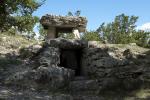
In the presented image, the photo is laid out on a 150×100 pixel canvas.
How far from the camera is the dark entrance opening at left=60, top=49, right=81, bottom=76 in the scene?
915 inches

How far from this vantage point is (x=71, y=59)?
23.8 m

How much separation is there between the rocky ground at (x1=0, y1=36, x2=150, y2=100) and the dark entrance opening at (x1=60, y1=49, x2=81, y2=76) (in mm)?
2095

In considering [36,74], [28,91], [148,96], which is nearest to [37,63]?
[36,74]

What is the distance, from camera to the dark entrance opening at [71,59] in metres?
23.2

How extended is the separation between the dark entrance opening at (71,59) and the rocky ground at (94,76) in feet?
6.87

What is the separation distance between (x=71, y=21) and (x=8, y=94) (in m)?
13.8

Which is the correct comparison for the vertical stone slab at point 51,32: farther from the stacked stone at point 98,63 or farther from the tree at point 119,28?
the tree at point 119,28

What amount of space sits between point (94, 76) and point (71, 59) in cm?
460

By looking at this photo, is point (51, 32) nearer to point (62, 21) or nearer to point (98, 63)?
point (62, 21)

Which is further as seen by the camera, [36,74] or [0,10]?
[0,10]

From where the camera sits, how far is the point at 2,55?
2011cm

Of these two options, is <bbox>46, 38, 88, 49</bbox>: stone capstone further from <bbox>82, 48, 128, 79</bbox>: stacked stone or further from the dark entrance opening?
the dark entrance opening

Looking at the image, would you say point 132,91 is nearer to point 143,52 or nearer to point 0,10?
point 143,52

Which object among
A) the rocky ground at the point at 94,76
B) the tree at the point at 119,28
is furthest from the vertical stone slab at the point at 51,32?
the tree at the point at 119,28
